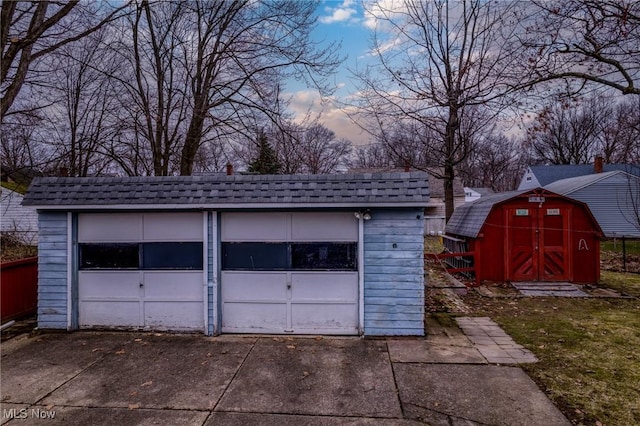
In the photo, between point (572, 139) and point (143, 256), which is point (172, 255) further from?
point (572, 139)

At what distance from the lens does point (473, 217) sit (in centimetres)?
1201

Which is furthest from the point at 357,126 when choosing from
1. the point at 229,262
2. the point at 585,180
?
the point at 585,180

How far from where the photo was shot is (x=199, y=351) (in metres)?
6.11

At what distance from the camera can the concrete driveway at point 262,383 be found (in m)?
4.12

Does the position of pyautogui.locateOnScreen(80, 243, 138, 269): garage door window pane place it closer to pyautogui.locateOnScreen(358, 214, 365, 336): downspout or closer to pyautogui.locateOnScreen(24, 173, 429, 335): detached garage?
pyautogui.locateOnScreen(24, 173, 429, 335): detached garage

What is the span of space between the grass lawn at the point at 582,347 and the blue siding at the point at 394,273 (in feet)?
6.44

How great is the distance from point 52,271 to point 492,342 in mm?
8307

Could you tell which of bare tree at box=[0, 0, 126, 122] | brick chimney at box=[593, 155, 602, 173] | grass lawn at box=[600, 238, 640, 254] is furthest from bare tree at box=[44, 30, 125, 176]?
brick chimney at box=[593, 155, 602, 173]

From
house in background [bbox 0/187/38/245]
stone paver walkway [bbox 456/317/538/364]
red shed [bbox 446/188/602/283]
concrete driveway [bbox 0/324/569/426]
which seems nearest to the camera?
concrete driveway [bbox 0/324/569/426]

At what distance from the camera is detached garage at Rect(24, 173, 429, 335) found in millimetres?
6684

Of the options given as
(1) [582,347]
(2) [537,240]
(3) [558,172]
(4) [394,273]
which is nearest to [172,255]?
(4) [394,273]

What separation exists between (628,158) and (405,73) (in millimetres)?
31872

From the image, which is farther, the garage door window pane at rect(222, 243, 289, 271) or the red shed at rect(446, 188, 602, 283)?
the red shed at rect(446, 188, 602, 283)

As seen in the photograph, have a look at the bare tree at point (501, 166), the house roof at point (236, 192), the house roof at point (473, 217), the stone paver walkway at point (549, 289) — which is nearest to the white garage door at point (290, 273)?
the house roof at point (236, 192)
